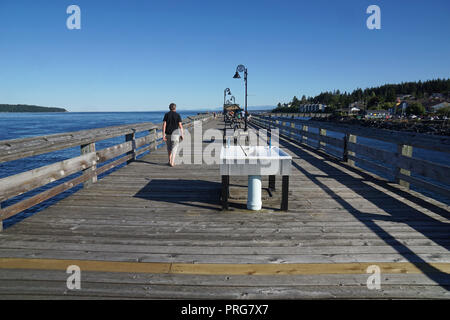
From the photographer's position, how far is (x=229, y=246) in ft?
11.1

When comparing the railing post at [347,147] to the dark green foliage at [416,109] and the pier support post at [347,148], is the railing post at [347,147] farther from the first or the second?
the dark green foliage at [416,109]

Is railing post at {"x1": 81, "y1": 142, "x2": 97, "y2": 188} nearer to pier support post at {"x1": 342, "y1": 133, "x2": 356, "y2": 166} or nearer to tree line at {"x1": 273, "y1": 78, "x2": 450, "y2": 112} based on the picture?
pier support post at {"x1": 342, "y1": 133, "x2": 356, "y2": 166}

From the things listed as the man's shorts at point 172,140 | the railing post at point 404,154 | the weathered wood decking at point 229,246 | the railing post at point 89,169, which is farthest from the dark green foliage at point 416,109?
the railing post at point 89,169

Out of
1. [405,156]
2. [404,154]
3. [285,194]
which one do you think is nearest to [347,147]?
[404,154]

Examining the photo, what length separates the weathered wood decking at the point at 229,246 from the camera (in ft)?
8.45

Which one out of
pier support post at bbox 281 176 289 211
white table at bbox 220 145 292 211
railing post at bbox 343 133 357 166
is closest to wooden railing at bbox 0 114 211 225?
white table at bbox 220 145 292 211

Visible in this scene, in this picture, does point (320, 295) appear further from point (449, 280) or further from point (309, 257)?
point (449, 280)

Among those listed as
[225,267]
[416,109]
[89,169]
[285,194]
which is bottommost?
[225,267]

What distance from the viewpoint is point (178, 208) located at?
4.78 meters

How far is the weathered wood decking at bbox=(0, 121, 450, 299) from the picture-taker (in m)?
2.57

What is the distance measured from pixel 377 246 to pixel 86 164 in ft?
17.7

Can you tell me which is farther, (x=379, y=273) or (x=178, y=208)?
(x=178, y=208)

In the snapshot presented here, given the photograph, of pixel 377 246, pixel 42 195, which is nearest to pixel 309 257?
pixel 377 246

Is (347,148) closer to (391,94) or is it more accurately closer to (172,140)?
(172,140)
